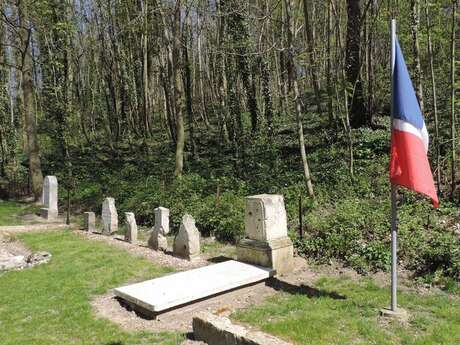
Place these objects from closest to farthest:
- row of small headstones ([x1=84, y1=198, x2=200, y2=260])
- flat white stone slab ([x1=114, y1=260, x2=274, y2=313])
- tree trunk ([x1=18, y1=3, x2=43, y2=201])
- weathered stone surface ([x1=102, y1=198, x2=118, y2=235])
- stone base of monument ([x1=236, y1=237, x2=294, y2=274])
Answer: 1. flat white stone slab ([x1=114, y1=260, x2=274, y2=313])
2. stone base of monument ([x1=236, y1=237, x2=294, y2=274])
3. row of small headstones ([x1=84, y1=198, x2=200, y2=260])
4. weathered stone surface ([x1=102, y1=198, x2=118, y2=235])
5. tree trunk ([x1=18, y1=3, x2=43, y2=201])

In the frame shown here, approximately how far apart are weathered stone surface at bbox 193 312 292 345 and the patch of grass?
467 millimetres

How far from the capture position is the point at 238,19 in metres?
18.4

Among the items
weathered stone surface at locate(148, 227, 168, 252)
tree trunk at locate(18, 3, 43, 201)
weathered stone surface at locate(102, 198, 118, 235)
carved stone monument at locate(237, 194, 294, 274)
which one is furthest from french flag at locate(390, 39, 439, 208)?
tree trunk at locate(18, 3, 43, 201)

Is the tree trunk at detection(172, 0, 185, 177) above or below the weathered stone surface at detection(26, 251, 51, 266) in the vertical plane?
above

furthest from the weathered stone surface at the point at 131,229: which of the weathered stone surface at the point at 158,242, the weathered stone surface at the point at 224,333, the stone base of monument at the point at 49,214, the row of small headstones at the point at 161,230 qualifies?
the weathered stone surface at the point at 224,333

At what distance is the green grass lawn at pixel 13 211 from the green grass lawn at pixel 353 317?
12.6 m

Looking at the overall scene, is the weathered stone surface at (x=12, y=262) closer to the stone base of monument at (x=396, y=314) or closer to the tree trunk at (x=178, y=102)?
the tree trunk at (x=178, y=102)

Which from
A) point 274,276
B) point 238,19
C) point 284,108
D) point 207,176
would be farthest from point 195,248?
point 284,108

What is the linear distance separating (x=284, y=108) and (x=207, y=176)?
10.8m

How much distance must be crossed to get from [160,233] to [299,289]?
4.84 metres

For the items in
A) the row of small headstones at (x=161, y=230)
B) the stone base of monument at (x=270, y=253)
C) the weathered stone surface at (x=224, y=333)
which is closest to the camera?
the weathered stone surface at (x=224, y=333)

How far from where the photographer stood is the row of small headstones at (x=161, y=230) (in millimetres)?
10523

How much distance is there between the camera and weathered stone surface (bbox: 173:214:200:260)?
412 inches

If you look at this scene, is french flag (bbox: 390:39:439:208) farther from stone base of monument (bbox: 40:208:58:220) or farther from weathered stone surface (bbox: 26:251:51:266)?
stone base of monument (bbox: 40:208:58:220)
